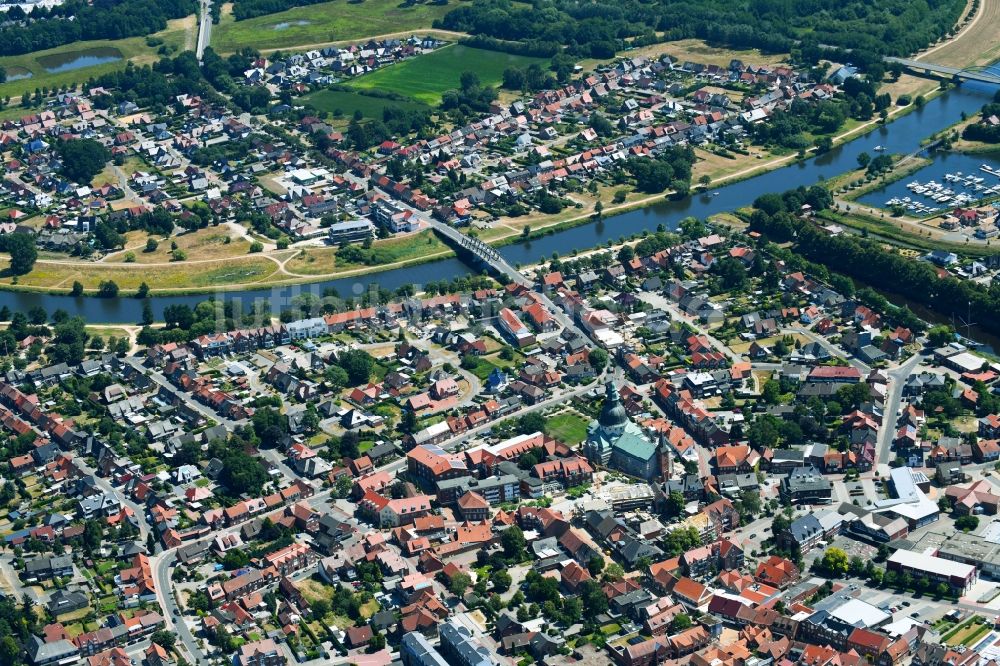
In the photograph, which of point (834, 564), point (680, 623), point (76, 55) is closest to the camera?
point (680, 623)

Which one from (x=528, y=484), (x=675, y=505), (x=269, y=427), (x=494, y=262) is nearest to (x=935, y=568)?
(x=675, y=505)

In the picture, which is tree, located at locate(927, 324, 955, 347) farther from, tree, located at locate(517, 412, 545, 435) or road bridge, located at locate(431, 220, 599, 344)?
tree, located at locate(517, 412, 545, 435)

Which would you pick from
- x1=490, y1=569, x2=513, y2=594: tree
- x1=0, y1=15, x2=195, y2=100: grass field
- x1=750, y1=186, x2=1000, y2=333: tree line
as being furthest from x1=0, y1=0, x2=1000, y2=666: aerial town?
x1=0, y1=15, x2=195, y2=100: grass field

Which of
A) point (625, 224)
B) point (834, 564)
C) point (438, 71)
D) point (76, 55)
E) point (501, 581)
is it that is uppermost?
point (76, 55)

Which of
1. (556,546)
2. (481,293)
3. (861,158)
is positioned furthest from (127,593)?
(861,158)

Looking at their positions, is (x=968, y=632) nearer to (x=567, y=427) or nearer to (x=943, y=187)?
(x=567, y=427)

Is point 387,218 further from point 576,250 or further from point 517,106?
point 517,106

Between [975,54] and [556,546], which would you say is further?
[975,54]

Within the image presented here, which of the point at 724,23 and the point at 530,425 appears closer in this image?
the point at 530,425
